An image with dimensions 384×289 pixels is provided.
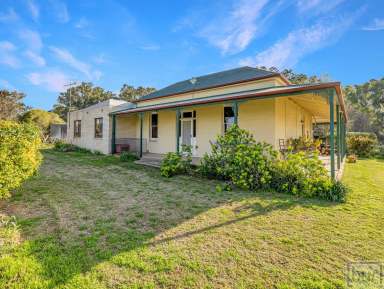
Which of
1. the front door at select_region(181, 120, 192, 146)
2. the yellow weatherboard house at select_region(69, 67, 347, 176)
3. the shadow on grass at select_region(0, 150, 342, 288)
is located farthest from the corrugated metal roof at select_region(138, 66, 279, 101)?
the shadow on grass at select_region(0, 150, 342, 288)

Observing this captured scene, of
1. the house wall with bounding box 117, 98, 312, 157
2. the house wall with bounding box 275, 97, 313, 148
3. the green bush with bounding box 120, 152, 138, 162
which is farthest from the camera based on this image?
the green bush with bounding box 120, 152, 138, 162

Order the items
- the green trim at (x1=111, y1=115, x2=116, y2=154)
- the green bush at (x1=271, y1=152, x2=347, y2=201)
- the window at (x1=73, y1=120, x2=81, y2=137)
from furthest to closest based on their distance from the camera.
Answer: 1. the window at (x1=73, y1=120, x2=81, y2=137)
2. the green trim at (x1=111, y1=115, x2=116, y2=154)
3. the green bush at (x1=271, y1=152, x2=347, y2=201)

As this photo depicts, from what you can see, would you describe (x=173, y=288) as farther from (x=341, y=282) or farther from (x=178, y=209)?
(x=178, y=209)

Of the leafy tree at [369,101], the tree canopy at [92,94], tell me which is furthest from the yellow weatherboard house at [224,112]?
the tree canopy at [92,94]

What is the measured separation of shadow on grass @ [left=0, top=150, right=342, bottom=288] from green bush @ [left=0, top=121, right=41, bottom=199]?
740 mm

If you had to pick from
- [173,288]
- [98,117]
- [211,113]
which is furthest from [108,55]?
[173,288]

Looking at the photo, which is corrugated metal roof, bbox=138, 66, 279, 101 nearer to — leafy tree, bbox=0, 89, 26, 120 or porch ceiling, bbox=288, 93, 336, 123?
porch ceiling, bbox=288, 93, 336, 123

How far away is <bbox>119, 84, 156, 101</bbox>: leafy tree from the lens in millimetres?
44531

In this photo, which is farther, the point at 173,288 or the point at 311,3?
the point at 311,3

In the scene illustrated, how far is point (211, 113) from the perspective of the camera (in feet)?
37.9

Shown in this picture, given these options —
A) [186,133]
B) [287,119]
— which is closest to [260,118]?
[287,119]

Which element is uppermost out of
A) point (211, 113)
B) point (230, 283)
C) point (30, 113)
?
point (30, 113)

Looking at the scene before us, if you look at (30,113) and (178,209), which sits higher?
(30,113)

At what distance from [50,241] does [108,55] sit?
18.1 m
